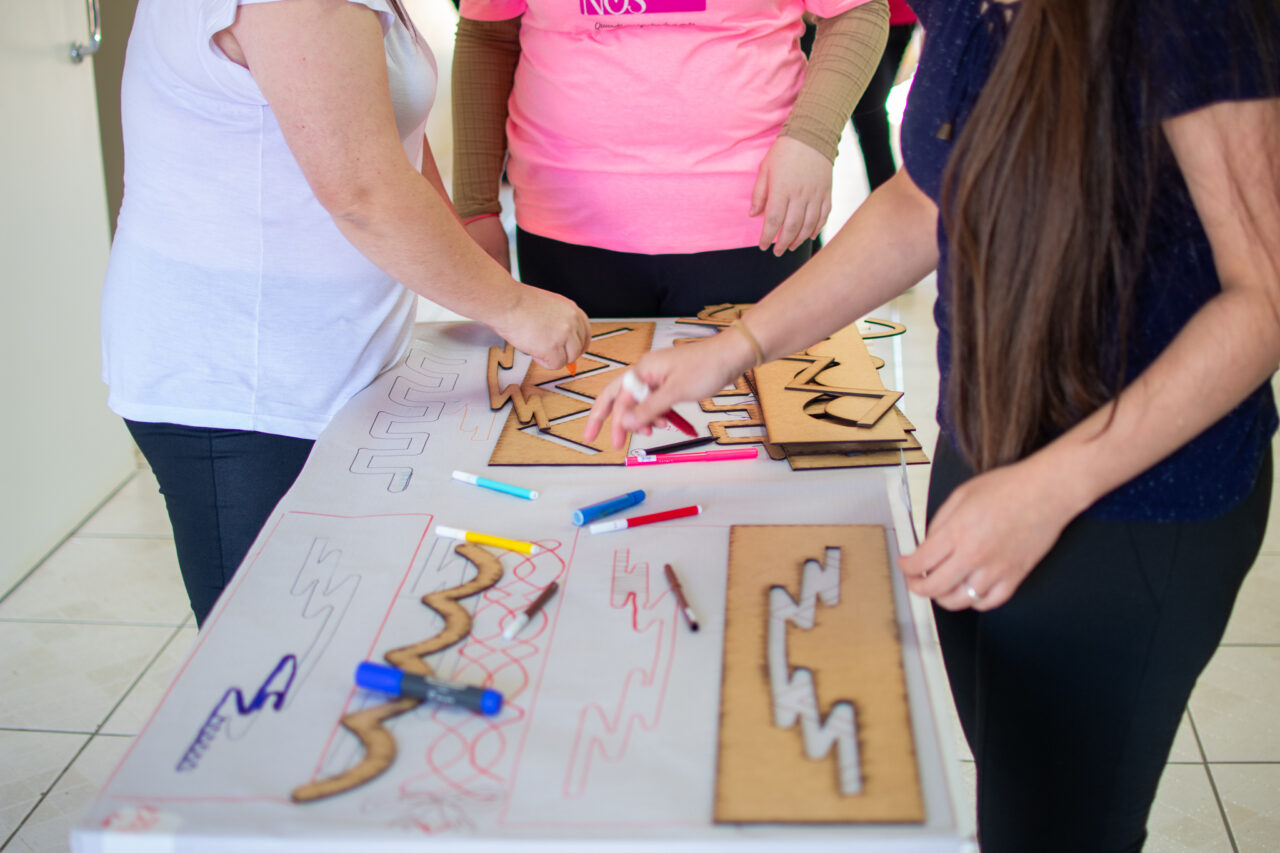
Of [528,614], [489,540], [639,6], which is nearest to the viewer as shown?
[528,614]

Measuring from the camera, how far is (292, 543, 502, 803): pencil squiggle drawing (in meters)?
0.66

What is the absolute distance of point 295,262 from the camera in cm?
111

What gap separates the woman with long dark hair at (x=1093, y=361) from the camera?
2.16 ft

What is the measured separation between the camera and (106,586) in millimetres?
2225

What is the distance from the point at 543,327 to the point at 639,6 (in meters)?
0.48

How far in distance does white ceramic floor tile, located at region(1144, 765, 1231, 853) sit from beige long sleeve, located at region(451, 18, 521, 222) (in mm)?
1392

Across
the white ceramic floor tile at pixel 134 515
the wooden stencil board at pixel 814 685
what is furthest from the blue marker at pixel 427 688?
the white ceramic floor tile at pixel 134 515

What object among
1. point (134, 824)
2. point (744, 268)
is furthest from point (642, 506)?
point (744, 268)

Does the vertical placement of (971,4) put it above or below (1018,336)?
above

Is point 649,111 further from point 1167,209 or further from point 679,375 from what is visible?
point 1167,209

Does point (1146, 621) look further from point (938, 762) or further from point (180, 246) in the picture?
point (180, 246)

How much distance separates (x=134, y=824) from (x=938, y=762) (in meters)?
0.50

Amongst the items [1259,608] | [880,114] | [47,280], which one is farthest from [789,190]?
[880,114]

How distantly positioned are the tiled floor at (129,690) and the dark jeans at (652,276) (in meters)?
0.87
